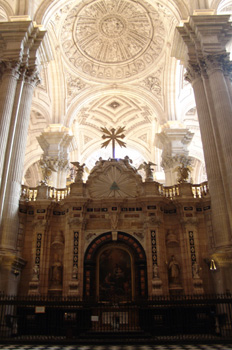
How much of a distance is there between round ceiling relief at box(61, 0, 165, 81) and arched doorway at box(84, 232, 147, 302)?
15221 millimetres

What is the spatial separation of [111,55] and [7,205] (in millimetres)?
16138

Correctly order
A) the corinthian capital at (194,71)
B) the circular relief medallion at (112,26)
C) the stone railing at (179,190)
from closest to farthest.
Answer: the stone railing at (179,190) < the corinthian capital at (194,71) < the circular relief medallion at (112,26)

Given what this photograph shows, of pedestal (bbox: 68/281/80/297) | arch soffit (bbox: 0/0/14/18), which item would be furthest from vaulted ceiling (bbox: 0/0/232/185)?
pedestal (bbox: 68/281/80/297)

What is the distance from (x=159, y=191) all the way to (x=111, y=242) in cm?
330

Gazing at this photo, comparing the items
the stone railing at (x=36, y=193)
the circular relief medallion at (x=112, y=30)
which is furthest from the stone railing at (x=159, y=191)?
the circular relief medallion at (x=112, y=30)

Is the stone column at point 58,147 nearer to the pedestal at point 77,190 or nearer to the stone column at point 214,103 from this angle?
the pedestal at point 77,190

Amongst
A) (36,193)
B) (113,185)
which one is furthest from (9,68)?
(113,185)

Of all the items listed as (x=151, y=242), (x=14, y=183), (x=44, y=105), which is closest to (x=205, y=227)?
(x=151, y=242)

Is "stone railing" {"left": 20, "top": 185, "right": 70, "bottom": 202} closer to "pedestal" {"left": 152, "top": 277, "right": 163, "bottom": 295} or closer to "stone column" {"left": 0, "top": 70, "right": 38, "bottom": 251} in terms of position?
"stone column" {"left": 0, "top": 70, "right": 38, "bottom": 251}

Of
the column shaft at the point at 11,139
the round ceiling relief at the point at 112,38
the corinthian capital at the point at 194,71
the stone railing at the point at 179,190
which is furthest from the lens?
the round ceiling relief at the point at 112,38

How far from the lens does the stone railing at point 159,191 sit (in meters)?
14.4

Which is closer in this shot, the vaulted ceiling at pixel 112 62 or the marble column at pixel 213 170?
the marble column at pixel 213 170

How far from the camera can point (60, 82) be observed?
2331 centimetres

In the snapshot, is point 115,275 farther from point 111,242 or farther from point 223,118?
point 223,118
